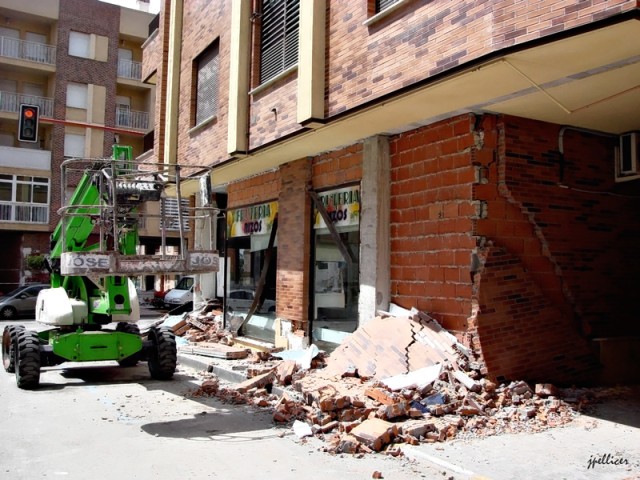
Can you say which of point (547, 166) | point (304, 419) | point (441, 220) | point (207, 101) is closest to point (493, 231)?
point (441, 220)

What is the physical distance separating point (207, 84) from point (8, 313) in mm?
14083

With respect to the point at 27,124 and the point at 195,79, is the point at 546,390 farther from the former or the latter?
the point at 27,124

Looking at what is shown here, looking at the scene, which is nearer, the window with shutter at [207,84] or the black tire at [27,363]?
the black tire at [27,363]

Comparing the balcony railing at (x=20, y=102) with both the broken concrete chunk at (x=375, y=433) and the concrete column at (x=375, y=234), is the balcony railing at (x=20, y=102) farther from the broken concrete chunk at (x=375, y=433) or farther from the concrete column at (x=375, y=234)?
the broken concrete chunk at (x=375, y=433)

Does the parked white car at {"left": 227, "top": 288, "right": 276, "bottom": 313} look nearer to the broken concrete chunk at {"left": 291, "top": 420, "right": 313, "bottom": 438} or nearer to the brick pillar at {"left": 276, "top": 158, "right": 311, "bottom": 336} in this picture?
the brick pillar at {"left": 276, "top": 158, "right": 311, "bottom": 336}

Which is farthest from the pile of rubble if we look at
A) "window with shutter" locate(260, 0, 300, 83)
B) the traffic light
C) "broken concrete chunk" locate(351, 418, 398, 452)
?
the traffic light

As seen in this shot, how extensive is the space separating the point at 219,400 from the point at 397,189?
13.6ft

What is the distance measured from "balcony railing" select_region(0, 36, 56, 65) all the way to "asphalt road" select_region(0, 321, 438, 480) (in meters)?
30.4

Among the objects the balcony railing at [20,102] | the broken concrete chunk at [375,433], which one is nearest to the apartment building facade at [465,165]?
the broken concrete chunk at [375,433]

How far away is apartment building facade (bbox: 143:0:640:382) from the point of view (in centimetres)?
638

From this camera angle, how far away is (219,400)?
8516 millimetres

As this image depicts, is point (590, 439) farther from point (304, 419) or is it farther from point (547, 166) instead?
point (547, 166)

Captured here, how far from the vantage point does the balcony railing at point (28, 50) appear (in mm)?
33438

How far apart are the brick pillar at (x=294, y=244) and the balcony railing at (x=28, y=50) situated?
93.9ft
